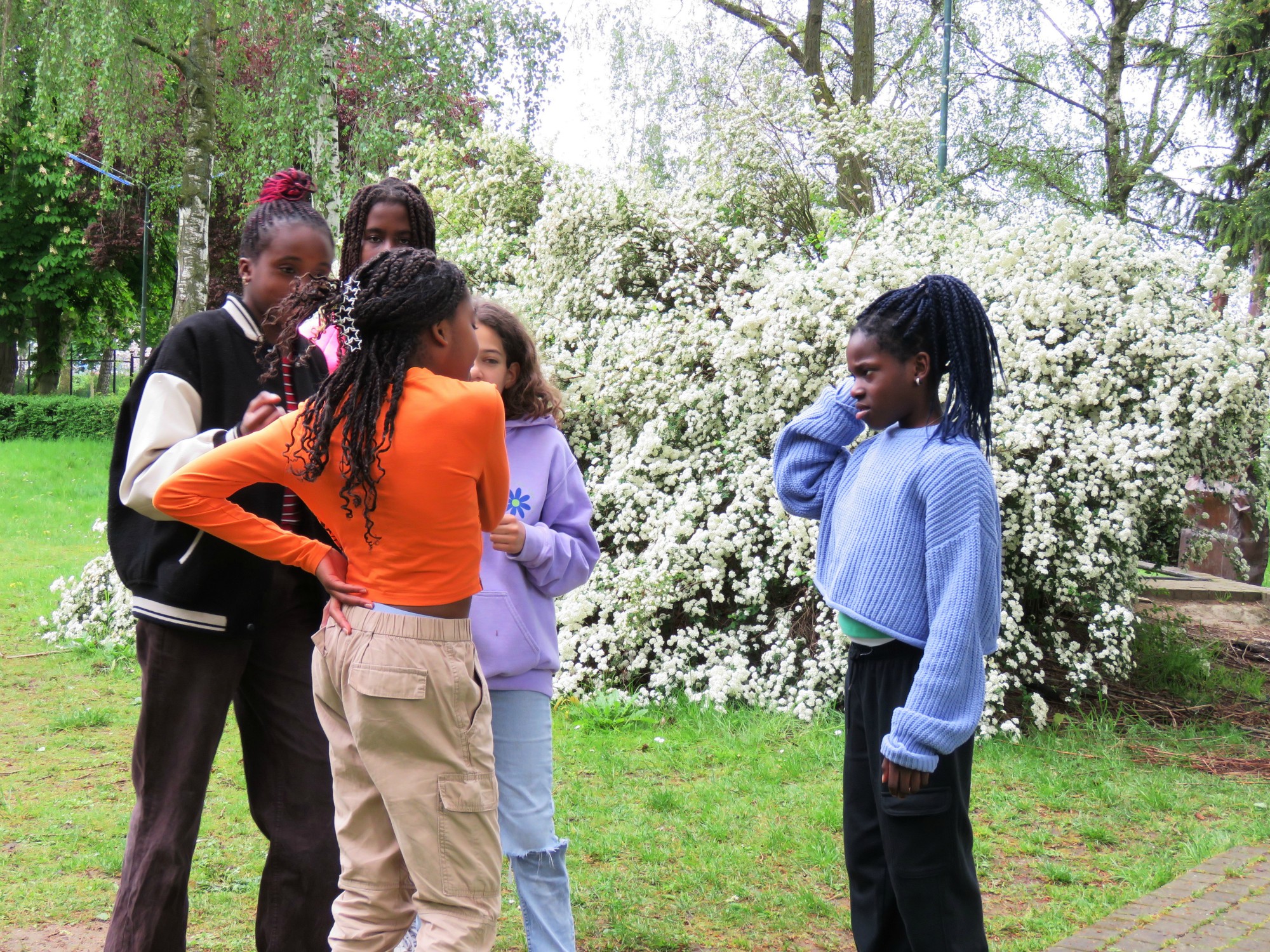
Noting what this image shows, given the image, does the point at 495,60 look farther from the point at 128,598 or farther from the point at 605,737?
the point at 605,737

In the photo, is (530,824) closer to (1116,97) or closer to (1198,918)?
(1198,918)

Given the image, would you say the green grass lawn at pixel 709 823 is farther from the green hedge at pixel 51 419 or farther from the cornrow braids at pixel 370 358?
the green hedge at pixel 51 419

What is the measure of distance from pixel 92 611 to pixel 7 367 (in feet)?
74.2

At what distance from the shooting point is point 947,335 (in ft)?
8.40

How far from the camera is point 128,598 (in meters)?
7.38

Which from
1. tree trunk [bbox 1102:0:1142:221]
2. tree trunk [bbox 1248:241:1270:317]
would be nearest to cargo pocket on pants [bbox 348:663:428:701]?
tree trunk [bbox 1248:241:1270:317]

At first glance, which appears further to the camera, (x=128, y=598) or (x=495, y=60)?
(x=495, y=60)

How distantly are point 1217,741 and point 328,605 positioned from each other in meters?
5.46

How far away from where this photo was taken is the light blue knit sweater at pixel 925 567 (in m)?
2.28

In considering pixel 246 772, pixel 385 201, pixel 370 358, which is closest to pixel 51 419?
pixel 385 201

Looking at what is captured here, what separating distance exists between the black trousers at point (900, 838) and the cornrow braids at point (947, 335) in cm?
58

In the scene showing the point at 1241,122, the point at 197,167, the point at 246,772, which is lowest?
the point at 246,772

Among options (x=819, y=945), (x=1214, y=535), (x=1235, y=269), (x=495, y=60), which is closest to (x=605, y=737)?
(x=819, y=945)

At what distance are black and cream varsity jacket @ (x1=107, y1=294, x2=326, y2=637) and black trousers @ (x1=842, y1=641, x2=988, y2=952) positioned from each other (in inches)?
58.0
